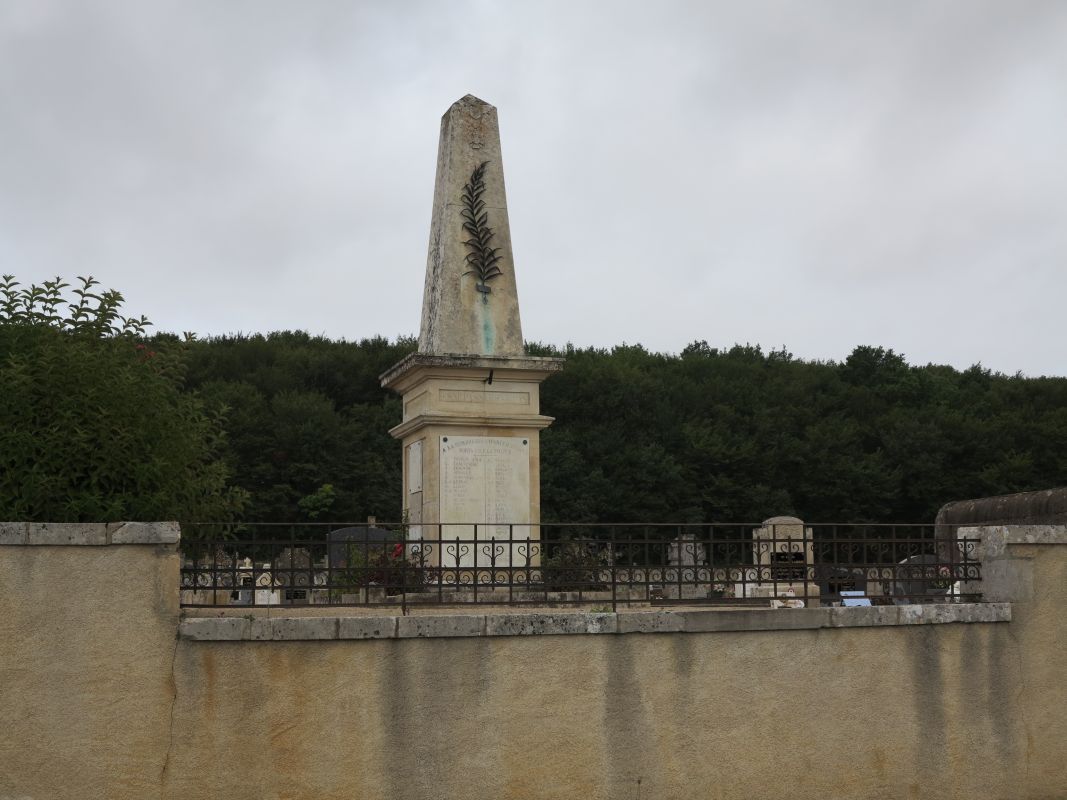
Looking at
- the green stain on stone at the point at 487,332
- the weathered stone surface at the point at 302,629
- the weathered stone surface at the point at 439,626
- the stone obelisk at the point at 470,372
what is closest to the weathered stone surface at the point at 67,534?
the weathered stone surface at the point at 302,629

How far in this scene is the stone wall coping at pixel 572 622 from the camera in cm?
784

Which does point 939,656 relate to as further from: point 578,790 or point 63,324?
point 63,324

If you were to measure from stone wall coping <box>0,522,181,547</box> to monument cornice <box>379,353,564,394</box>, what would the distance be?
6633 millimetres

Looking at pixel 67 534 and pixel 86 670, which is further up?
pixel 67 534

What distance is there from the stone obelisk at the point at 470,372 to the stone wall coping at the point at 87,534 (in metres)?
5.93

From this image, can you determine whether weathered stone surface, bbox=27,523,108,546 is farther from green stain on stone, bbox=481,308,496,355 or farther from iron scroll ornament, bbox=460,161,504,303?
iron scroll ornament, bbox=460,161,504,303

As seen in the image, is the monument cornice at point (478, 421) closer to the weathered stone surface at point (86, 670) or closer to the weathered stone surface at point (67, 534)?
the weathered stone surface at point (86, 670)

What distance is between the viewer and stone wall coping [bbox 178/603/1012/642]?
7.84 metres

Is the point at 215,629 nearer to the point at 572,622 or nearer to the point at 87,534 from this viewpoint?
the point at 87,534

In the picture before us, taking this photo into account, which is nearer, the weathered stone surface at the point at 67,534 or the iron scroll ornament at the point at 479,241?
the weathered stone surface at the point at 67,534

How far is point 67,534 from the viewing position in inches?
298

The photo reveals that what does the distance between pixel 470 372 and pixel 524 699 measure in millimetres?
6617

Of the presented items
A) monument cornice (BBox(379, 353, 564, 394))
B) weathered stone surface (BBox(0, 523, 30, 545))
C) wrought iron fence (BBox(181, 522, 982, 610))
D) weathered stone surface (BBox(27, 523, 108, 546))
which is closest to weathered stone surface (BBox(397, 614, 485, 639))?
wrought iron fence (BBox(181, 522, 982, 610))

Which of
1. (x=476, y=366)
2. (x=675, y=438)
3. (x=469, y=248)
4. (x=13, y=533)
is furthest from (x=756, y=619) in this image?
(x=675, y=438)
